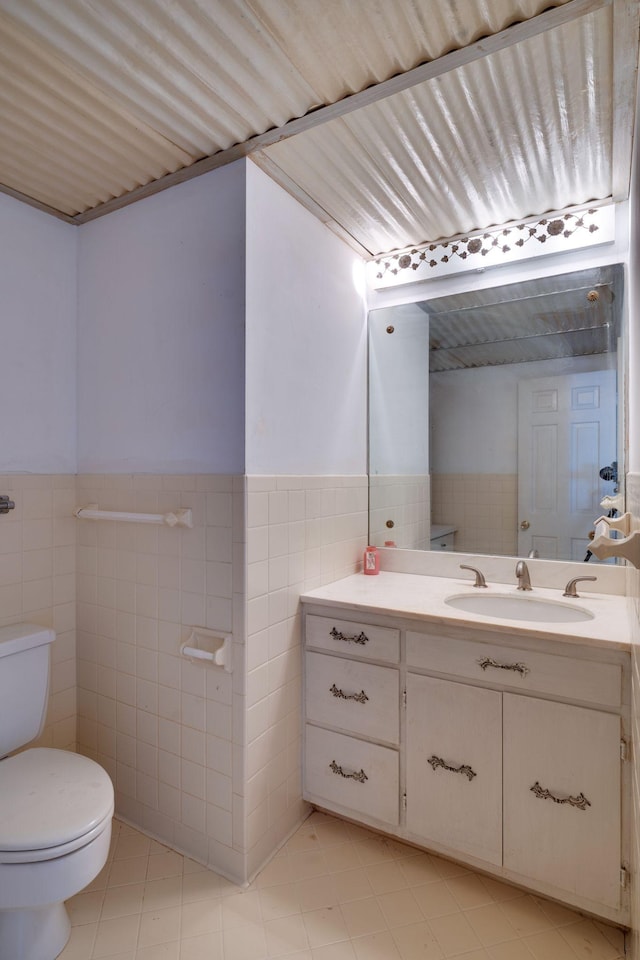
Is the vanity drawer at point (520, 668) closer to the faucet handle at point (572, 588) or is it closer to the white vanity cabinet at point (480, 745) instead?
the white vanity cabinet at point (480, 745)

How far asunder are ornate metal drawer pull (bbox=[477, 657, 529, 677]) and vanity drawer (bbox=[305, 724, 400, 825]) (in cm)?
46

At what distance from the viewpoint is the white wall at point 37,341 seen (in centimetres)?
172

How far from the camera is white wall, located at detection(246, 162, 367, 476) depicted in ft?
5.16

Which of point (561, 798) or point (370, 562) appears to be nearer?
point (561, 798)

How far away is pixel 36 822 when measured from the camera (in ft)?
3.91

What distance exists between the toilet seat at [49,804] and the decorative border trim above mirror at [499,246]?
2221 millimetres

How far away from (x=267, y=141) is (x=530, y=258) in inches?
45.0

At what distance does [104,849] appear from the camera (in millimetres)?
1265

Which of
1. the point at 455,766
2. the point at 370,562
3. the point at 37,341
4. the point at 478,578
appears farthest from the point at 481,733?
the point at 37,341

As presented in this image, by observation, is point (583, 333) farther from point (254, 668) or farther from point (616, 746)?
point (254, 668)

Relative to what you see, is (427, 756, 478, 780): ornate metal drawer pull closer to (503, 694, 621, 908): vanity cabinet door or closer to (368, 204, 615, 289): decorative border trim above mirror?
(503, 694, 621, 908): vanity cabinet door

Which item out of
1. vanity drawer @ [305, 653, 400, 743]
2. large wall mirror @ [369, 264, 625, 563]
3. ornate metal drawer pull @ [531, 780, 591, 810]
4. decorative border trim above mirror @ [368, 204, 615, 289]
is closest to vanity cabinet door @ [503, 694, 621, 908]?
ornate metal drawer pull @ [531, 780, 591, 810]

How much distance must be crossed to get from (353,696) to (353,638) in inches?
8.0

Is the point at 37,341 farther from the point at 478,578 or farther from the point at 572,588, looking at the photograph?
the point at 572,588
